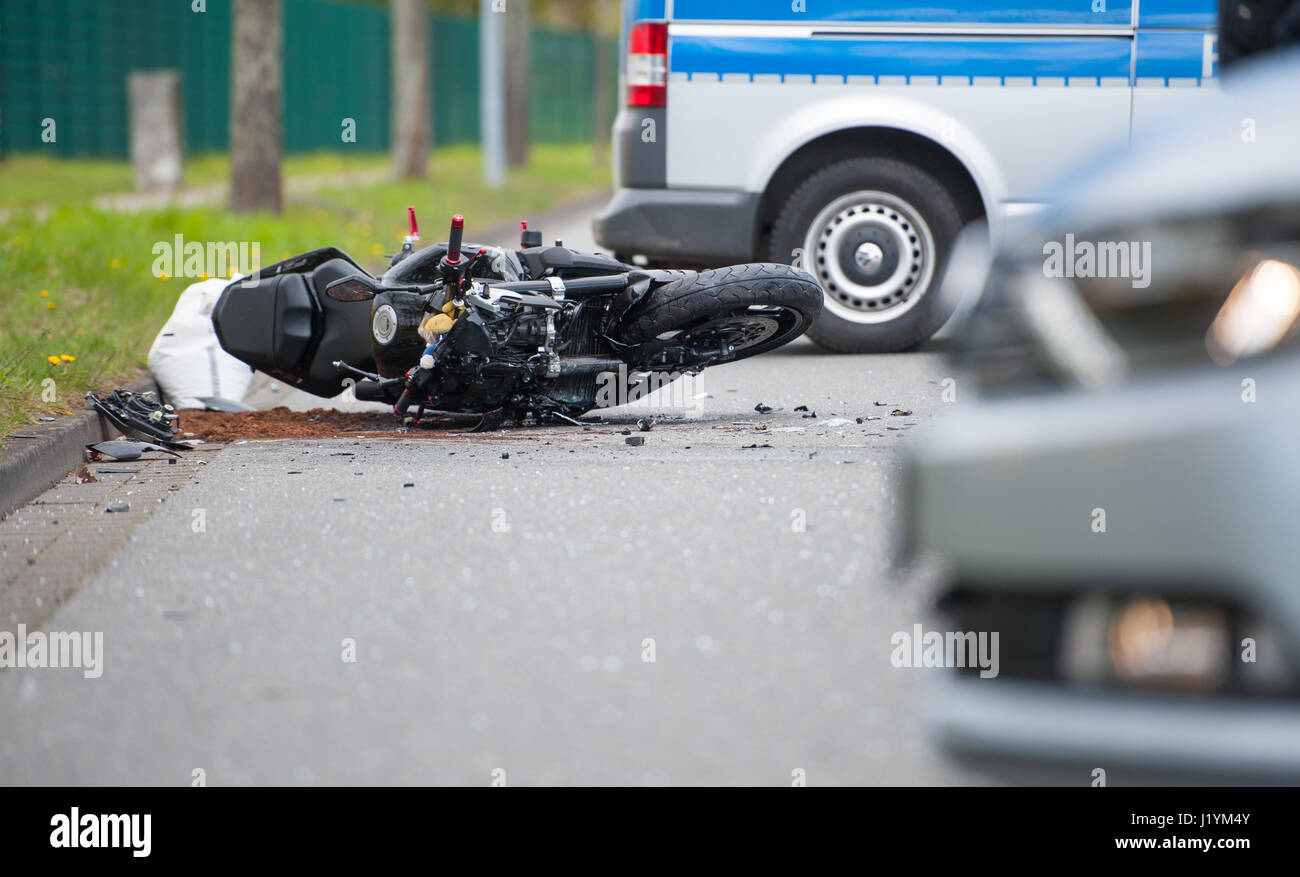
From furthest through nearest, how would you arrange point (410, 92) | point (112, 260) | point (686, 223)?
point (410, 92), point (112, 260), point (686, 223)

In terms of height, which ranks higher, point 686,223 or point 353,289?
point 686,223

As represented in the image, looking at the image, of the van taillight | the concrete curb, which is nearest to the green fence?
the van taillight

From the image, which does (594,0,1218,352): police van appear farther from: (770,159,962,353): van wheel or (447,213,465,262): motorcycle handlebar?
(447,213,465,262): motorcycle handlebar

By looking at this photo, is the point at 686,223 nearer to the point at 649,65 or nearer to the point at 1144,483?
the point at 649,65

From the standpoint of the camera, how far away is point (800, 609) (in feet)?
14.0

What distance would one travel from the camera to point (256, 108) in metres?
15.6

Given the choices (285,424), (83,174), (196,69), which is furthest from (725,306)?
(196,69)

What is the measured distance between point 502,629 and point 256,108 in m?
12.3

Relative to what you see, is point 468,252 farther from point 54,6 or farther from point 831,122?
point 54,6

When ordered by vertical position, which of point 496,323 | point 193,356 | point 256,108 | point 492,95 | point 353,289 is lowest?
point 193,356

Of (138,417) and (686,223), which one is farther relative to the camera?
(686,223)

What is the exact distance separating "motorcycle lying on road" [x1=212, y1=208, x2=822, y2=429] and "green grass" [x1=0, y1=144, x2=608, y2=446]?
3.18 ft

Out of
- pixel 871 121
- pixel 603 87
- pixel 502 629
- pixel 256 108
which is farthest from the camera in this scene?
pixel 603 87

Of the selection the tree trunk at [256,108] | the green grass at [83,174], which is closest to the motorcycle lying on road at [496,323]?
the tree trunk at [256,108]
